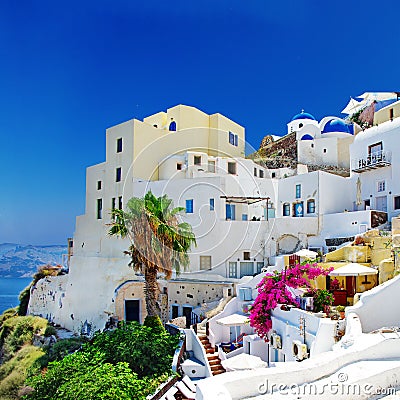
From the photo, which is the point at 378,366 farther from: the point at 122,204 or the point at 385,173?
the point at 122,204

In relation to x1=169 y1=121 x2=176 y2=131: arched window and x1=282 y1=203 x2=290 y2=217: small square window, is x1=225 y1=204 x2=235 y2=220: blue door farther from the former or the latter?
x1=169 y1=121 x2=176 y2=131: arched window

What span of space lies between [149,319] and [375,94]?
36853mm

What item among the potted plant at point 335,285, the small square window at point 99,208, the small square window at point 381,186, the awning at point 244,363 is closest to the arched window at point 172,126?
the small square window at point 99,208

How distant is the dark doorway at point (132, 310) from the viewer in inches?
1085

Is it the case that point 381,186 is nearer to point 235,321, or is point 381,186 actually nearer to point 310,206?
point 310,206

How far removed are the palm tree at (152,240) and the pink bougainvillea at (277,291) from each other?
559 cm

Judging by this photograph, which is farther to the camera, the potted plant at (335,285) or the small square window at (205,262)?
the small square window at (205,262)

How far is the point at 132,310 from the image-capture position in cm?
2772

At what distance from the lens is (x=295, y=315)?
1452 cm

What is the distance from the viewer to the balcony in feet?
82.8

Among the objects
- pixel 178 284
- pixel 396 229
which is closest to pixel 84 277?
pixel 178 284

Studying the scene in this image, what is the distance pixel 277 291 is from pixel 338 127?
929 inches

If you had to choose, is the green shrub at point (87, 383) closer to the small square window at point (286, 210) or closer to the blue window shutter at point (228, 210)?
the blue window shutter at point (228, 210)

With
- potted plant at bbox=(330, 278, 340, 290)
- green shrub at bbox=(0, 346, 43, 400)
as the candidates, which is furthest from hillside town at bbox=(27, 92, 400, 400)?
green shrub at bbox=(0, 346, 43, 400)
